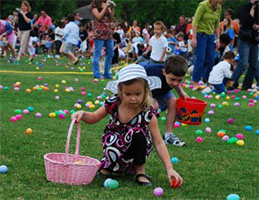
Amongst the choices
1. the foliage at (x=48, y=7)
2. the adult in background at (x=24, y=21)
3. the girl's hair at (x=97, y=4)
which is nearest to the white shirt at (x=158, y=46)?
the girl's hair at (x=97, y=4)

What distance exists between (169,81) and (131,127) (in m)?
1.27

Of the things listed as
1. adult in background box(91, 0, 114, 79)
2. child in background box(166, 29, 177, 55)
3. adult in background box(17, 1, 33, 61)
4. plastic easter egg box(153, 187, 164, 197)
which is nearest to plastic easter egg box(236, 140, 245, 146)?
plastic easter egg box(153, 187, 164, 197)

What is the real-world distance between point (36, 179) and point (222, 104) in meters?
5.41

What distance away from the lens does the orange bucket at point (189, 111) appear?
5.31 meters

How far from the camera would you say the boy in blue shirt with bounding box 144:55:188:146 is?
15.7ft

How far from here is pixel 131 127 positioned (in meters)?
3.79

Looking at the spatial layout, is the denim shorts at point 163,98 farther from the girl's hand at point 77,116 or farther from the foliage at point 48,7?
the foliage at point 48,7

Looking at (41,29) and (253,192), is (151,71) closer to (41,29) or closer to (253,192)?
(253,192)

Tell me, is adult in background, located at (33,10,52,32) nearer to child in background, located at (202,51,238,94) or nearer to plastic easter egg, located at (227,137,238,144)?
child in background, located at (202,51,238,94)

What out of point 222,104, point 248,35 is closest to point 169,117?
point 222,104

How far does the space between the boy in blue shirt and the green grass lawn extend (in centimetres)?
30

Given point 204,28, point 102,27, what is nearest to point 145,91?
point 204,28

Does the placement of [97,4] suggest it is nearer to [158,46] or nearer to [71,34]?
[158,46]

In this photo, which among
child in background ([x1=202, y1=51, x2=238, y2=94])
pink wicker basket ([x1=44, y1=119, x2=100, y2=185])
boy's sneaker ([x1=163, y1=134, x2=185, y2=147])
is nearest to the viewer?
pink wicker basket ([x1=44, y1=119, x2=100, y2=185])
